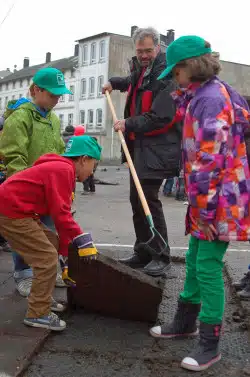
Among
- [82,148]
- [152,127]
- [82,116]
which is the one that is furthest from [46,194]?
[82,116]

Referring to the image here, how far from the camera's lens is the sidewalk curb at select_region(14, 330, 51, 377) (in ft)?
8.45

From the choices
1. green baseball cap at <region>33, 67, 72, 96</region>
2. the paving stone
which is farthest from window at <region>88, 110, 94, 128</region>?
the paving stone

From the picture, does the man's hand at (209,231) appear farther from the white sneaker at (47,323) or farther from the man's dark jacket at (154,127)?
the man's dark jacket at (154,127)

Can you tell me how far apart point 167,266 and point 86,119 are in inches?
2173

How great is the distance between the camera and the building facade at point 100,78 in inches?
2179

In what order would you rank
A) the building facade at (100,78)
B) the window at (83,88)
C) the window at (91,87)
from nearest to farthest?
the building facade at (100,78) → the window at (91,87) → the window at (83,88)

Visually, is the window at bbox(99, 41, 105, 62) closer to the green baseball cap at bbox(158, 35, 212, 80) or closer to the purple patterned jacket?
the green baseball cap at bbox(158, 35, 212, 80)

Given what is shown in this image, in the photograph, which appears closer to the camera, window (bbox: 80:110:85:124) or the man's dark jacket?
the man's dark jacket

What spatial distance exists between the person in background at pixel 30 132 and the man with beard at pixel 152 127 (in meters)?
0.68

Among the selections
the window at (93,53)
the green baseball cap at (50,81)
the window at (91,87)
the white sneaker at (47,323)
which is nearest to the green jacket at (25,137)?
the green baseball cap at (50,81)

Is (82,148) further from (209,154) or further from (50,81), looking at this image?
(209,154)

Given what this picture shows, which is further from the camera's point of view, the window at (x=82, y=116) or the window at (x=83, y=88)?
the window at (x=83, y=88)

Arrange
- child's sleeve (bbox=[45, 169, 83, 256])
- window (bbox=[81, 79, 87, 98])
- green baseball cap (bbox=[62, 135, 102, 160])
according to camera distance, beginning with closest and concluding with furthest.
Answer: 1. child's sleeve (bbox=[45, 169, 83, 256])
2. green baseball cap (bbox=[62, 135, 102, 160])
3. window (bbox=[81, 79, 87, 98])

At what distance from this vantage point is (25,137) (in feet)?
12.7
